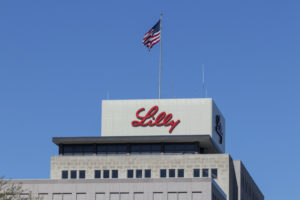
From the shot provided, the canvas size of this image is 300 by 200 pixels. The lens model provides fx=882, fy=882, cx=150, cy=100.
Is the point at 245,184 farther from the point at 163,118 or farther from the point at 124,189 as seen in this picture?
the point at 124,189

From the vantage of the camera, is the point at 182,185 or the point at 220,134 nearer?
the point at 182,185

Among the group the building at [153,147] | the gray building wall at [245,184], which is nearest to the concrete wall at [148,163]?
the building at [153,147]

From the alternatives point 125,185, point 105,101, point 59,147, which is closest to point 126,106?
point 105,101

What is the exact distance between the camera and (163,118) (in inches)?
5310

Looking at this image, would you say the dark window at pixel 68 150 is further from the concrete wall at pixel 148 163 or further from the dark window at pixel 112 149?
the dark window at pixel 112 149

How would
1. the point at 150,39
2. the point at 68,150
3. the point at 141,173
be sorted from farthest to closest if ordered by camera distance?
the point at 68,150
the point at 150,39
the point at 141,173

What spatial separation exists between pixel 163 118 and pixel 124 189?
27.8 meters

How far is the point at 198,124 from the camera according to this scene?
13425cm

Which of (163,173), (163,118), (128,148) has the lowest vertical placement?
(163,173)

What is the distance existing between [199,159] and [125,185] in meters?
23.6

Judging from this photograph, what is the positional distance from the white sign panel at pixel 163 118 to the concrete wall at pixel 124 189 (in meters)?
23.8

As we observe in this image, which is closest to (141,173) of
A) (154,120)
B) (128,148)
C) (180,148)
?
(128,148)

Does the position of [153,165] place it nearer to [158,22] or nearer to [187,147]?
[187,147]

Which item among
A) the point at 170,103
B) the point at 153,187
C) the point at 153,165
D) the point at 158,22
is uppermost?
the point at 158,22
